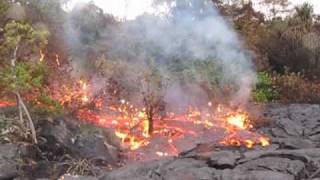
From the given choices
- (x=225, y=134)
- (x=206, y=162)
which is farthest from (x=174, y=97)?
(x=206, y=162)

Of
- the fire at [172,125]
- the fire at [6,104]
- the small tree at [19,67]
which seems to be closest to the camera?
the small tree at [19,67]

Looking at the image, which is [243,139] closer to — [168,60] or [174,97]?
[174,97]

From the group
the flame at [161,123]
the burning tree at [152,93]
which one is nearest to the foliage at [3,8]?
the flame at [161,123]

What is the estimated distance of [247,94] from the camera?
17.3m

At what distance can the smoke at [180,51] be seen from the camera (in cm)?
1650

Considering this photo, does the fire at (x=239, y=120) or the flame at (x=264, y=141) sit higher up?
the fire at (x=239, y=120)

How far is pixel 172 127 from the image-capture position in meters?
13.5

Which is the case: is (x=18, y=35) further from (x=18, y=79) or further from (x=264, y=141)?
(x=264, y=141)

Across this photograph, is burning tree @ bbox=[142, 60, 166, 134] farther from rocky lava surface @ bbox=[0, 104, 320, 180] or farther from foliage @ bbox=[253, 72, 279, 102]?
foliage @ bbox=[253, 72, 279, 102]

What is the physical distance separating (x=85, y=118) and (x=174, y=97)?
3496 mm

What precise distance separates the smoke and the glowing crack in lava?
1347 mm

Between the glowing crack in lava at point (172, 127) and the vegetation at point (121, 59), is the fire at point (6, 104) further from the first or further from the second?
the glowing crack in lava at point (172, 127)

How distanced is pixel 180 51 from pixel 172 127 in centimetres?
503

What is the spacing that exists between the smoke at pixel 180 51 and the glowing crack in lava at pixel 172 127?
1.35 metres
